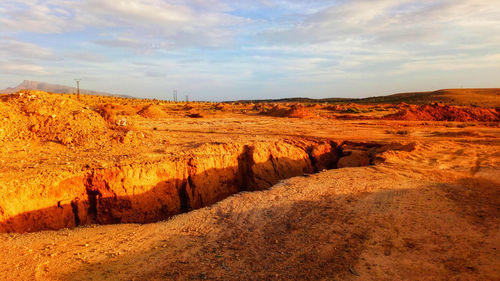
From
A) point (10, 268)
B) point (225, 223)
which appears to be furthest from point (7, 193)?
point (225, 223)

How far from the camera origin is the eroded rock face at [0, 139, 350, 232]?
6.95 metres

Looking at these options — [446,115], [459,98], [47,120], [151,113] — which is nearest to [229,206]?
[47,120]

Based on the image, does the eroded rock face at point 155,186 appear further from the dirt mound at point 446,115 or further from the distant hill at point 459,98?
the distant hill at point 459,98

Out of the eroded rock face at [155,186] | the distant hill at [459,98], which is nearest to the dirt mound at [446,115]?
the eroded rock face at [155,186]

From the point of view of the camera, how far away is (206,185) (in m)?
9.34

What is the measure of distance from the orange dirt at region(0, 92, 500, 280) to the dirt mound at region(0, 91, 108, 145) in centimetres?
5

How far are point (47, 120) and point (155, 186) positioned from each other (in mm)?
4792

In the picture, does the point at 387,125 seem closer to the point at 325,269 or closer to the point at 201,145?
the point at 201,145

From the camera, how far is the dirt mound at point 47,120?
9.77m

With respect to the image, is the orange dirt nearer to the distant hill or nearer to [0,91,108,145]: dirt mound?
[0,91,108,145]: dirt mound

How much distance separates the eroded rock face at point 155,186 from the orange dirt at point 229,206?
3 cm

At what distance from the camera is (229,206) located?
642 centimetres

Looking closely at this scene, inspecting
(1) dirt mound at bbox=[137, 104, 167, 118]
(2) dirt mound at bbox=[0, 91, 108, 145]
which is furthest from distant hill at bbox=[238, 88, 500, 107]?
(2) dirt mound at bbox=[0, 91, 108, 145]

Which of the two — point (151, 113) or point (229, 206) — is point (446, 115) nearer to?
point (151, 113)
